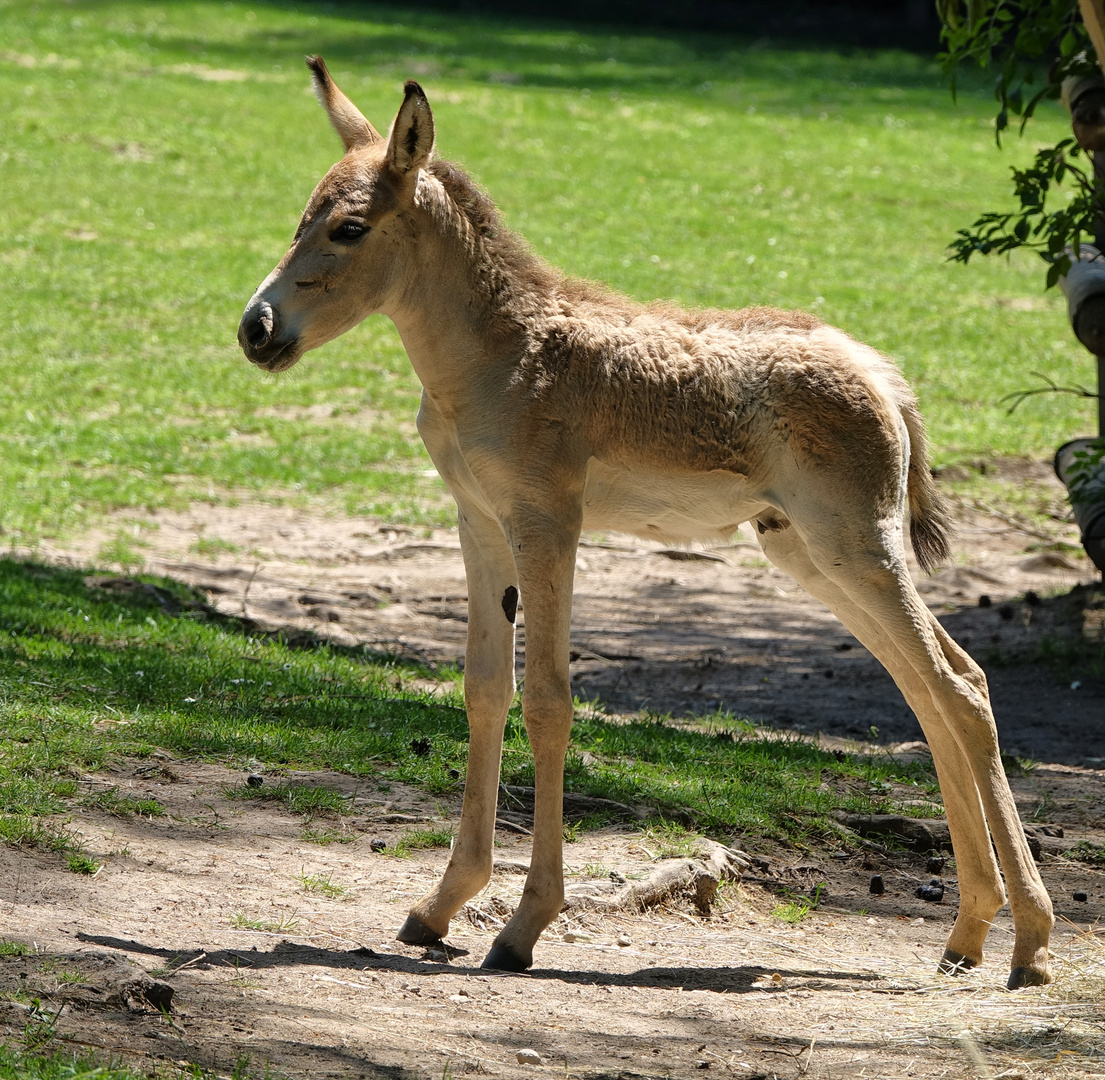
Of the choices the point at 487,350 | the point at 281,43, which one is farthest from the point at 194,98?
the point at 487,350

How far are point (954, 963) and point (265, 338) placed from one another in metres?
3.08

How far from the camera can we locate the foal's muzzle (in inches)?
169

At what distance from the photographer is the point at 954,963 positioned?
4.76 m

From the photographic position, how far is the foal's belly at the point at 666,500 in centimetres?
470

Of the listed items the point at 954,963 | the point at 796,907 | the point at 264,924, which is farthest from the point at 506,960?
the point at 954,963

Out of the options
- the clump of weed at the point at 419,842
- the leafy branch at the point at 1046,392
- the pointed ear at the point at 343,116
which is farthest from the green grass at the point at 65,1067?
the leafy branch at the point at 1046,392

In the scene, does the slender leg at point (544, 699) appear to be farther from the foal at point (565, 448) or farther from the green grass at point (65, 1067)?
the green grass at point (65, 1067)

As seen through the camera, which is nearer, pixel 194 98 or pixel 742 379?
pixel 742 379

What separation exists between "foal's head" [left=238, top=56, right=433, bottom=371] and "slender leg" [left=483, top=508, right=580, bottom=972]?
0.89 meters

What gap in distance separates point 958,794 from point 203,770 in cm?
301

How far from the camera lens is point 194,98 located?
25.4 m

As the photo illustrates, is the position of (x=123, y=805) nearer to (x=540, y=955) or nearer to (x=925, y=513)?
(x=540, y=955)

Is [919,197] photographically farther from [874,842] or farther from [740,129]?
[874,842]

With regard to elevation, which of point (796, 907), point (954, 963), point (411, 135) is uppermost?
point (411, 135)
